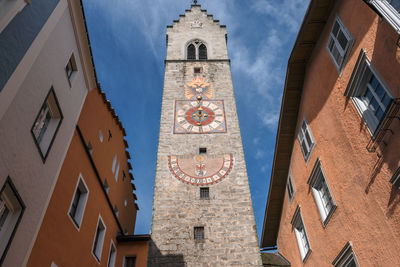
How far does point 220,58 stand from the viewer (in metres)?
24.6

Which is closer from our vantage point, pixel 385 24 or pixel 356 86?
pixel 385 24

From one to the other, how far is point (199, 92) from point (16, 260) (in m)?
16.0

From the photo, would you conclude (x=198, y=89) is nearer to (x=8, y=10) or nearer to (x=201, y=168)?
(x=201, y=168)

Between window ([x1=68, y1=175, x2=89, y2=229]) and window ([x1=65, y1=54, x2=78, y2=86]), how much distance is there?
2.85 meters

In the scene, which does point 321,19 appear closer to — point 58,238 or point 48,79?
point 48,79

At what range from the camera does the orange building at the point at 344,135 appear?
16.1 feet

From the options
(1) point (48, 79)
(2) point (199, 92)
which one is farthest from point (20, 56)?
(2) point (199, 92)

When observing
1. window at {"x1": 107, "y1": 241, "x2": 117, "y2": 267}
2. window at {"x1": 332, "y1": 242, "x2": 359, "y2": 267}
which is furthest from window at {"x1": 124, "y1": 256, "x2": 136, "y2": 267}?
window at {"x1": 332, "y1": 242, "x2": 359, "y2": 267}

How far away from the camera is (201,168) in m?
16.1

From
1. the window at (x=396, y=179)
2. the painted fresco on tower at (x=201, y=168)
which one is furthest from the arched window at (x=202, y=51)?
the window at (x=396, y=179)

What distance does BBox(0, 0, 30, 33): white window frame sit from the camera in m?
5.73

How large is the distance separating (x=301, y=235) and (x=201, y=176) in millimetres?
6950

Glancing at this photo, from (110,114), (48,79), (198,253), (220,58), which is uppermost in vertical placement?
(220,58)

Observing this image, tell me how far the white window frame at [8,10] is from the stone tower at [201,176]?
9.49m
